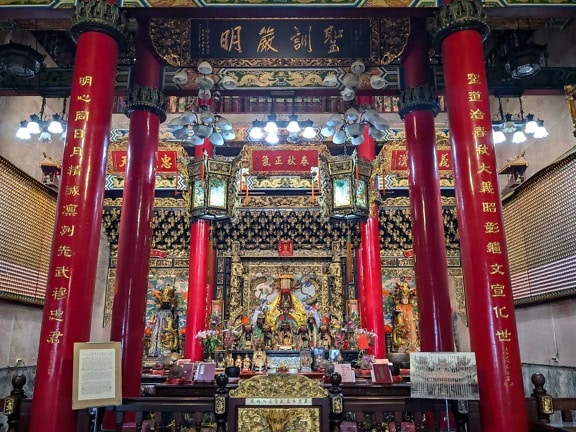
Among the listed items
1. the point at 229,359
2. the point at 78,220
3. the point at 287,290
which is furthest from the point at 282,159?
the point at 78,220

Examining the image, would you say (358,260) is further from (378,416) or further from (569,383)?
(378,416)

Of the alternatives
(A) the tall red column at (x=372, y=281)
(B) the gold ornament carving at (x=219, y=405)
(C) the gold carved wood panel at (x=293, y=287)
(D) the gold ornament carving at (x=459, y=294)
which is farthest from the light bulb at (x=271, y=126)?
(D) the gold ornament carving at (x=459, y=294)

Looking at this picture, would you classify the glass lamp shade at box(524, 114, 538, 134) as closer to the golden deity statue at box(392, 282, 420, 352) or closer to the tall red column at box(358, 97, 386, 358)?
the tall red column at box(358, 97, 386, 358)

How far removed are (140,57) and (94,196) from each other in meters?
2.78

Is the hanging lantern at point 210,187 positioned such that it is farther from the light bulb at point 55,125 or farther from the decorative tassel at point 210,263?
the decorative tassel at point 210,263

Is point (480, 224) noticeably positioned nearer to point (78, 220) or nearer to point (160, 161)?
point (78, 220)

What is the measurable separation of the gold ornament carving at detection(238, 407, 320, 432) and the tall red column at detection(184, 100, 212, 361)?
20.3 ft

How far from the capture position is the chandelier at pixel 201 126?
6535 mm

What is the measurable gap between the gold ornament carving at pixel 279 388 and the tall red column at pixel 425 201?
2.26 meters

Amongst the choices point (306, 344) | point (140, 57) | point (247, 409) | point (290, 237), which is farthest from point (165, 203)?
point (247, 409)

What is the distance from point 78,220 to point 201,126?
3233 millimetres

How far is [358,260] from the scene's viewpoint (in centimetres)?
1122

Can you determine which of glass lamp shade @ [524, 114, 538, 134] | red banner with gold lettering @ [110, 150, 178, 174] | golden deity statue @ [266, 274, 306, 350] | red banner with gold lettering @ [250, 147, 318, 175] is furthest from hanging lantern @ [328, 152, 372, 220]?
red banner with gold lettering @ [110, 150, 178, 174]

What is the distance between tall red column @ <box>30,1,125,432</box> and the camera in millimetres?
3436
